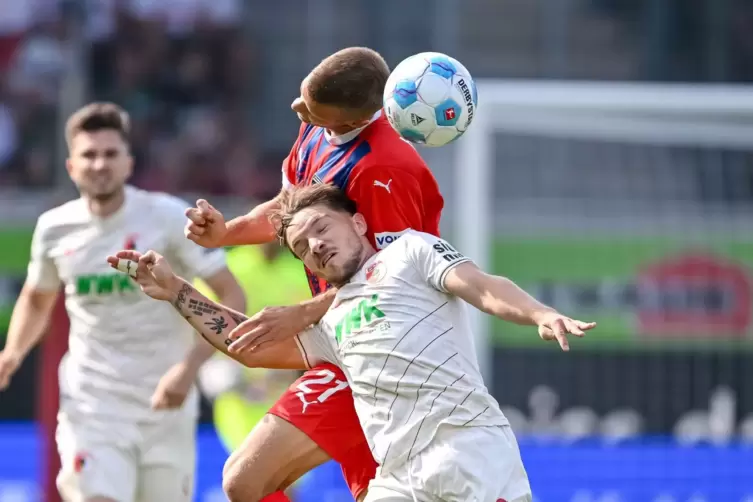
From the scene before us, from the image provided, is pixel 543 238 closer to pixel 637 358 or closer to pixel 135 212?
pixel 637 358

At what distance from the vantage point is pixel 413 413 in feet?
13.9

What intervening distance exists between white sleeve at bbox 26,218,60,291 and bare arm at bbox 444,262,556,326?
2778 mm

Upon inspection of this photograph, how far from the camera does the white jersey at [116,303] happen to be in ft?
20.2

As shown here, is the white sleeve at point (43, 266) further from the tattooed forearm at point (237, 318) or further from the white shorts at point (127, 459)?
the tattooed forearm at point (237, 318)

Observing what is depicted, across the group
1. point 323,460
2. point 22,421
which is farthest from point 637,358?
point 323,460

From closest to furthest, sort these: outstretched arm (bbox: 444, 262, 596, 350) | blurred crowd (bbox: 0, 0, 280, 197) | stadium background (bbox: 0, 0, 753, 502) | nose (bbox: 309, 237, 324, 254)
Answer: outstretched arm (bbox: 444, 262, 596, 350), nose (bbox: 309, 237, 324, 254), stadium background (bbox: 0, 0, 753, 502), blurred crowd (bbox: 0, 0, 280, 197)

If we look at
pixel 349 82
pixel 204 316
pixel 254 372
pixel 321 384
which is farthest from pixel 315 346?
pixel 254 372

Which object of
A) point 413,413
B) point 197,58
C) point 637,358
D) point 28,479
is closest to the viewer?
point 413,413

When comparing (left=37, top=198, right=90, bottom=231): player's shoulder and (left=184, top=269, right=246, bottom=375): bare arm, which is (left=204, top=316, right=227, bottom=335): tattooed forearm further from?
(left=37, top=198, right=90, bottom=231): player's shoulder

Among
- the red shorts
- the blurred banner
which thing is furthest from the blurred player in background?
the red shorts

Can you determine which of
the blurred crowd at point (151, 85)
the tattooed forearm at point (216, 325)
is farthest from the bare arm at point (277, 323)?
the blurred crowd at point (151, 85)

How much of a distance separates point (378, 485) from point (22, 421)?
30.4 ft

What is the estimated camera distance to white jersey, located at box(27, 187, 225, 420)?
6.14 m

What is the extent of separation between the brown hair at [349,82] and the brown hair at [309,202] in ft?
1.05
